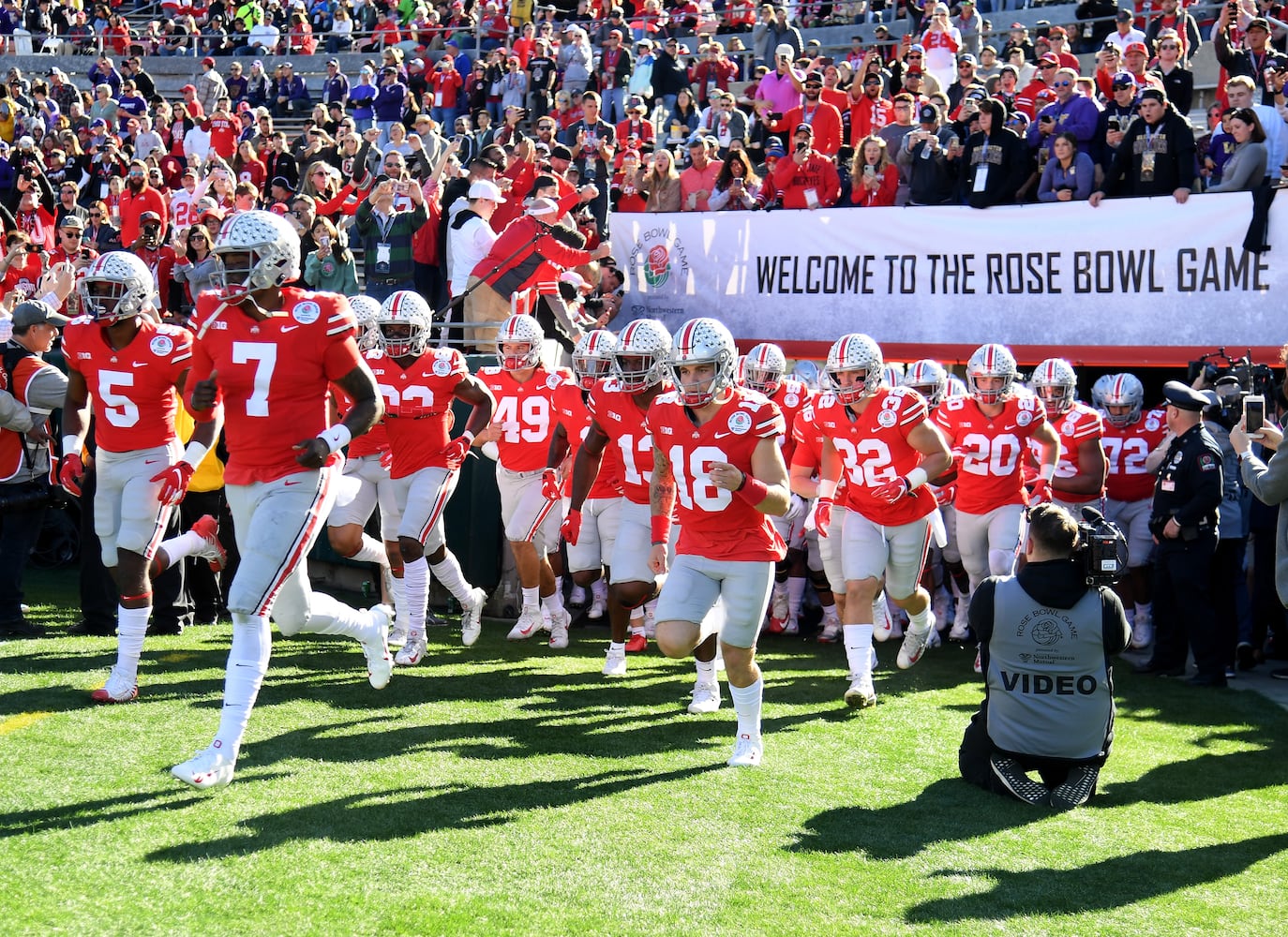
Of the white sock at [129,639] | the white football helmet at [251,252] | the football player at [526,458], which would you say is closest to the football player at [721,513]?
the white football helmet at [251,252]

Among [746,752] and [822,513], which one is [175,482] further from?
[822,513]

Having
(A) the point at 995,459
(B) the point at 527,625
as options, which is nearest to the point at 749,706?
(A) the point at 995,459

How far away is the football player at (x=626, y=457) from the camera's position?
25.8 ft

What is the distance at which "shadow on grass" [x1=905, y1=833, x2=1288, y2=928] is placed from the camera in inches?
190

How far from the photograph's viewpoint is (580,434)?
939 centimetres

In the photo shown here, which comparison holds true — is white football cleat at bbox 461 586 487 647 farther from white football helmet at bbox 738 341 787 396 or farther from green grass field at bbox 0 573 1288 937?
white football helmet at bbox 738 341 787 396

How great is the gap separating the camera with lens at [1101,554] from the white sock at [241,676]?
327 centimetres

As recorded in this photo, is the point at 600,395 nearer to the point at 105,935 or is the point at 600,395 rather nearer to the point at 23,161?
the point at 105,935

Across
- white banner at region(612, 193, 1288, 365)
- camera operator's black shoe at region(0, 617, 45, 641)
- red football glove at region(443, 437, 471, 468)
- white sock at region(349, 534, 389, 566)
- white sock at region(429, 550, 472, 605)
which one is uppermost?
white banner at region(612, 193, 1288, 365)

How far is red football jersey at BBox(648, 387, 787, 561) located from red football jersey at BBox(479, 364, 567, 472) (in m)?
3.09

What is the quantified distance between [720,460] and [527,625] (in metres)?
3.57

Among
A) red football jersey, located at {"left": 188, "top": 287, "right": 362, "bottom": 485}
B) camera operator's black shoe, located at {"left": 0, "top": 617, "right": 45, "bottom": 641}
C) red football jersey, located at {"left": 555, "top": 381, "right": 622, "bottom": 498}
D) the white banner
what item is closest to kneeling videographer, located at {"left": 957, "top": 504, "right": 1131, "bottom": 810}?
red football jersey, located at {"left": 188, "top": 287, "right": 362, "bottom": 485}

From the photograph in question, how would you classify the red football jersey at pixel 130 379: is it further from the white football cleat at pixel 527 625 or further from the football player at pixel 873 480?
the football player at pixel 873 480

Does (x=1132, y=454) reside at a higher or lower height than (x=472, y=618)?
higher
